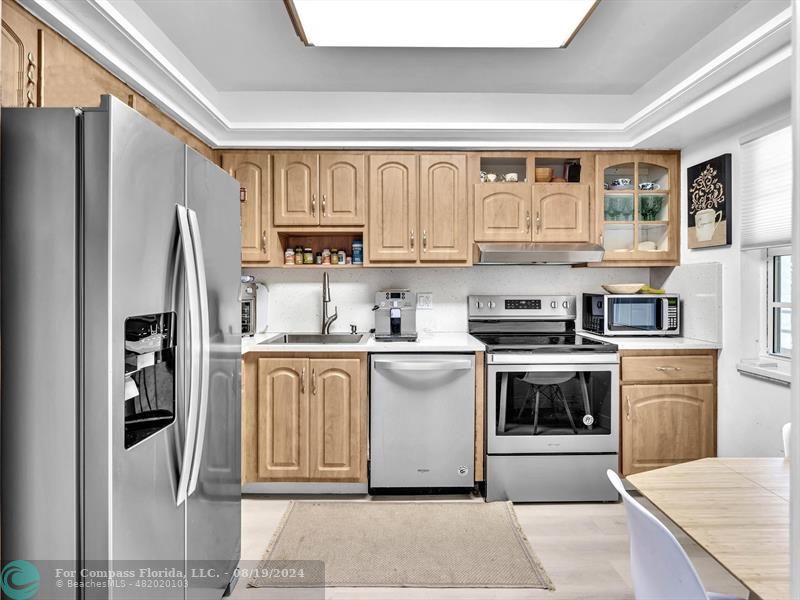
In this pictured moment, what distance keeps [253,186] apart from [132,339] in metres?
2.20

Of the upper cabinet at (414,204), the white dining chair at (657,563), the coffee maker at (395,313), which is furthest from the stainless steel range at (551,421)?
the white dining chair at (657,563)

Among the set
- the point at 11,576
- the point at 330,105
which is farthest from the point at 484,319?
the point at 11,576

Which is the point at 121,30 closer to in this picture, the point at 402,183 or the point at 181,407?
the point at 181,407

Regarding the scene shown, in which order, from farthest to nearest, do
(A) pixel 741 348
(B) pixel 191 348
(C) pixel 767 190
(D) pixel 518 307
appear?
(D) pixel 518 307
(A) pixel 741 348
(C) pixel 767 190
(B) pixel 191 348

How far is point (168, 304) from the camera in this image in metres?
1.34

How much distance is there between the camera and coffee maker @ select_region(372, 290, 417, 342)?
3414 mm

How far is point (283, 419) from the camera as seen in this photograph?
294 centimetres

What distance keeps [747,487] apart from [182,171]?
5.66 ft

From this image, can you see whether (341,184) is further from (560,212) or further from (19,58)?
(19,58)

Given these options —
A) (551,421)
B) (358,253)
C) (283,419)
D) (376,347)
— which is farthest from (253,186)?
(551,421)

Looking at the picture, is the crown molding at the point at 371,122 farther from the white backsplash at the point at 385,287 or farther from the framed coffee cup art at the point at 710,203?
the white backsplash at the point at 385,287

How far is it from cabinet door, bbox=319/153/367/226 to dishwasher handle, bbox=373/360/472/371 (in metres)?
0.97

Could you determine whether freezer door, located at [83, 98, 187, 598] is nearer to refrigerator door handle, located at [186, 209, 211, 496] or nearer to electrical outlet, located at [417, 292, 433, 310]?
refrigerator door handle, located at [186, 209, 211, 496]

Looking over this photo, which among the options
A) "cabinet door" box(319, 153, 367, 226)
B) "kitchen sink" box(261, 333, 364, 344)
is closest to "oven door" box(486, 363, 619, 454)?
"kitchen sink" box(261, 333, 364, 344)
